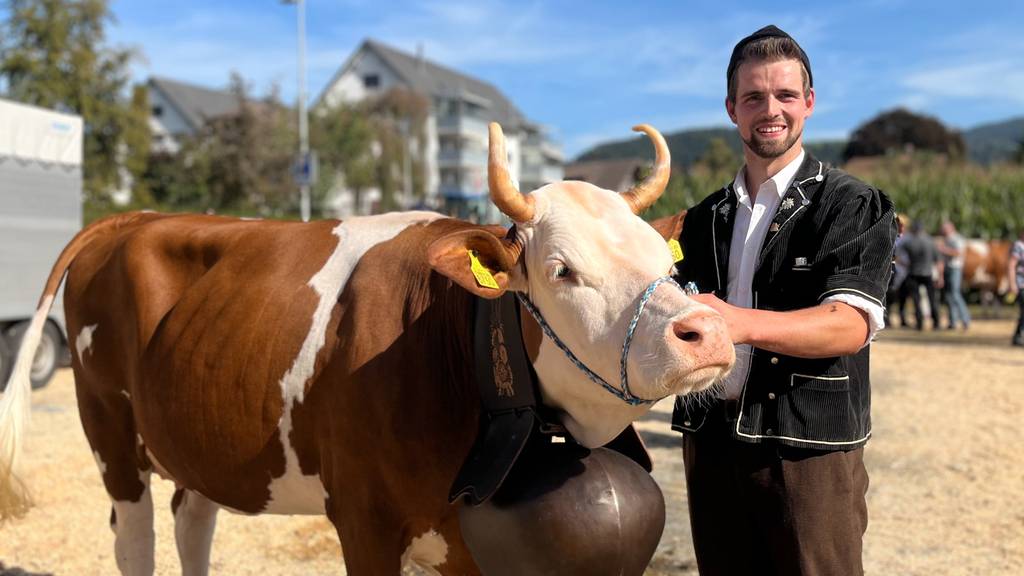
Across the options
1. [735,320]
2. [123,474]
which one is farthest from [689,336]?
[123,474]

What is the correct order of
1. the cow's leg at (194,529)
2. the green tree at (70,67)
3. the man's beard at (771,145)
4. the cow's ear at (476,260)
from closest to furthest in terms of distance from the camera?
the cow's ear at (476,260) → the man's beard at (771,145) → the cow's leg at (194,529) → the green tree at (70,67)

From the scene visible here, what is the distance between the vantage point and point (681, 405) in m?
2.37

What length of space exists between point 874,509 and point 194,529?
404 cm

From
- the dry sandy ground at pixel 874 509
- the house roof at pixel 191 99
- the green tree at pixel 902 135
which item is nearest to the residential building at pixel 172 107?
the house roof at pixel 191 99

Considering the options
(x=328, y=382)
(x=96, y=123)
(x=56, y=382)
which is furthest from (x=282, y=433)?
(x=96, y=123)

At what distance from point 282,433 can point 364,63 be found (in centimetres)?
6107

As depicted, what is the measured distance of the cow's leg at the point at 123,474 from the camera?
3354mm

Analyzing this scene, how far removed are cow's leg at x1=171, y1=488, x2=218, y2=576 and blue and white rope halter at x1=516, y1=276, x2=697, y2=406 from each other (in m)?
2.15

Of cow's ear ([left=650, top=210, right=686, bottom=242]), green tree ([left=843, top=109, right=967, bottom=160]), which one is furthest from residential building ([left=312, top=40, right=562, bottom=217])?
cow's ear ([left=650, top=210, right=686, bottom=242])

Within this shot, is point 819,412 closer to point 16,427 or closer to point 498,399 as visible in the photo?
point 498,399

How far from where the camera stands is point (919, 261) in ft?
45.6

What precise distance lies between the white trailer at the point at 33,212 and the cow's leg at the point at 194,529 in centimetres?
561

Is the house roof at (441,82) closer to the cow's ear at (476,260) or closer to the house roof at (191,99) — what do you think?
the house roof at (191,99)

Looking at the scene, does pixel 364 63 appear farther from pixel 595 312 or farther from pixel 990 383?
pixel 595 312
